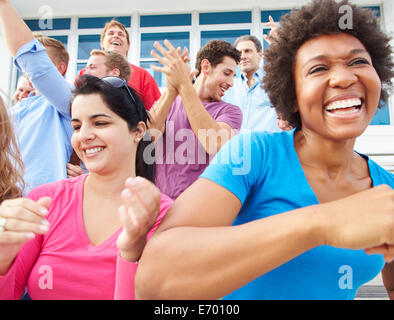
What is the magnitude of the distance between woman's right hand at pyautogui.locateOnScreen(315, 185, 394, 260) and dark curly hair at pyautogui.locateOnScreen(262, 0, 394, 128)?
0.49 metres

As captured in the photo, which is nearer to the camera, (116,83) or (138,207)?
(138,207)

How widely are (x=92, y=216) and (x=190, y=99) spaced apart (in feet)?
2.77

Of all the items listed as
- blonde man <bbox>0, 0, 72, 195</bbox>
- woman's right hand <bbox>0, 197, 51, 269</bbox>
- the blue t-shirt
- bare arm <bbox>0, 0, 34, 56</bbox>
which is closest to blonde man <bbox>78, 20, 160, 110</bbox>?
blonde man <bbox>0, 0, 72, 195</bbox>

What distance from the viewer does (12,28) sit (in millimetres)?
1318

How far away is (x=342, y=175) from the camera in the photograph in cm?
94

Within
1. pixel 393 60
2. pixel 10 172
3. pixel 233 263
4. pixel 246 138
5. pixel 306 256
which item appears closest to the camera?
pixel 233 263

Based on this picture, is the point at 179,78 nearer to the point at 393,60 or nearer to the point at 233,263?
the point at 393,60

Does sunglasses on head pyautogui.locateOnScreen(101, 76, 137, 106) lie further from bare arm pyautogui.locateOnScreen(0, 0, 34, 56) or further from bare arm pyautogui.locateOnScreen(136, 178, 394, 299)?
bare arm pyautogui.locateOnScreen(136, 178, 394, 299)

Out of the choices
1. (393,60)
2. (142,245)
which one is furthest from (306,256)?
(393,60)

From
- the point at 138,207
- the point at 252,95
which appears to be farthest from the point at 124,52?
the point at 138,207

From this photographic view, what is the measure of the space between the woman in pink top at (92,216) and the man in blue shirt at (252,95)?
45.1 inches

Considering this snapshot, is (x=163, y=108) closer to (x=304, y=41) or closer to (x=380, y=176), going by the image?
(x=304, y=41)

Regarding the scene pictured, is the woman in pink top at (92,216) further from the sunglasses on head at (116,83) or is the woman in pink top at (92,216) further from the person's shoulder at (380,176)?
the person's shoulder at (380,176)
